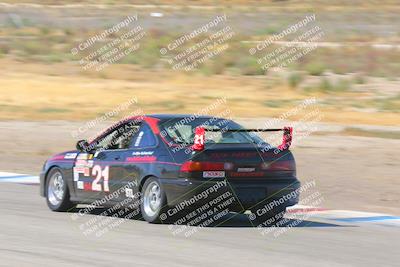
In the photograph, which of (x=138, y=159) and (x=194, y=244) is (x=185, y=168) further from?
(x=194, y=244)

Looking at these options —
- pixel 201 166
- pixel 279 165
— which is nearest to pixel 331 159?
pixel 279 165

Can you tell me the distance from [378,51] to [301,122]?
989 inches

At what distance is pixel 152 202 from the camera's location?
12688 millimetres

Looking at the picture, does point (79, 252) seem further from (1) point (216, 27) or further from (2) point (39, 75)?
(1) point (216, 27)

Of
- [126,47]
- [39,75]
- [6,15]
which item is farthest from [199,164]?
[6,15]

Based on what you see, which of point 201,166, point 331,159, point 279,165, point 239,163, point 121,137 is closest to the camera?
point 201,166

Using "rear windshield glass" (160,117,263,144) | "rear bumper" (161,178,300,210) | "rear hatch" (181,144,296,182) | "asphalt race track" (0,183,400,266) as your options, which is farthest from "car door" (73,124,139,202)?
"rear hatch" (181,144,296,182)

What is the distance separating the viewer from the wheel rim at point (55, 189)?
14255mm

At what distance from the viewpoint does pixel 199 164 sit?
12219 millimetres

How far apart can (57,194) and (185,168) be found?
2.79 m

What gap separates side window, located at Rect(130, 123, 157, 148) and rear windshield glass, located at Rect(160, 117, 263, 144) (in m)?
0.17

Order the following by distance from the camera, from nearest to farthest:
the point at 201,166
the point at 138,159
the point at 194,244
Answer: the point at 194,244 → the point at 201,166 → the point at 138,159

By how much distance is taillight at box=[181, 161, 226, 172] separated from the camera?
12211 millimetres

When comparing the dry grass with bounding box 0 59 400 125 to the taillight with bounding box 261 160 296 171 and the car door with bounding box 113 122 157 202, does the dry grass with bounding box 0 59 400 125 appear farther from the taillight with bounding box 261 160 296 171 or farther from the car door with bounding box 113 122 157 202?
the taillight with bounding box 261 160 296 171
